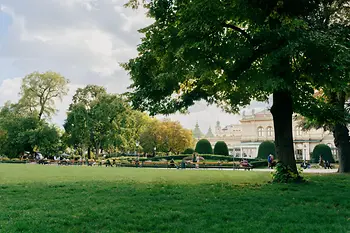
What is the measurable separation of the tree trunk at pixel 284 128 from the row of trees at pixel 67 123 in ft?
129

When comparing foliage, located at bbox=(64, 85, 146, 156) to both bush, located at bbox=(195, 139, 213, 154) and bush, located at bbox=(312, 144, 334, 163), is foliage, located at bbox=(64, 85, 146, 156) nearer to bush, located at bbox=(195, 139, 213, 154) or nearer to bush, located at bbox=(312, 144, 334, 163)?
bush, located at bbox=(195, 139, 213, 154)

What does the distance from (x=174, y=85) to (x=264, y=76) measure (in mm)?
4089

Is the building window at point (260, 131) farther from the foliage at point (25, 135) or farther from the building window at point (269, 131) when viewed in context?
the foliage at point (25, 135)

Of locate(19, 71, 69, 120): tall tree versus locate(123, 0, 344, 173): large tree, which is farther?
locate(19, 71, 69, 120): tall tree

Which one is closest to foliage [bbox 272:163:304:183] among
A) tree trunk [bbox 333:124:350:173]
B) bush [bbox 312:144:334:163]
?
tree trunk [bbox 333:124:350:173]

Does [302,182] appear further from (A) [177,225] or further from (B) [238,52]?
(A) [177,225]

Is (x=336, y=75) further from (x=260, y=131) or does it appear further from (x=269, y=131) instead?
(x=260, y=131)

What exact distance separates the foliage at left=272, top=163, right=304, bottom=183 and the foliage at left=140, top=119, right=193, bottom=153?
177 ft

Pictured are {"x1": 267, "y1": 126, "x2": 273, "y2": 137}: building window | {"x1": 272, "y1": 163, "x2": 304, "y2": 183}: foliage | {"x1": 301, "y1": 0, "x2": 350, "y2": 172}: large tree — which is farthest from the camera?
{"x1": 267, "y1": 126, "x2": 273, "y2": 137}: building window

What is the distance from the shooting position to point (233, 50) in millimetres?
12375

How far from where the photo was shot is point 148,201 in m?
9.56

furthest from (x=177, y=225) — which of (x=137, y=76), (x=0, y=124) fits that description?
(x=0, y=124)

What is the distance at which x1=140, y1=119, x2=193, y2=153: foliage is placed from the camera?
225ft

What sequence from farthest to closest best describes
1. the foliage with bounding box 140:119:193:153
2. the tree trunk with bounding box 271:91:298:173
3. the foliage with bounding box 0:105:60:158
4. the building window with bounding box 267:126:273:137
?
1. the building window with bounding box 267:126:273:137
2. the foliage with bounding box 140:119:193:153
3. the foliage with bounding box 0:105:60:158
4. the tree trunk with bounding box 271:91:298:173
